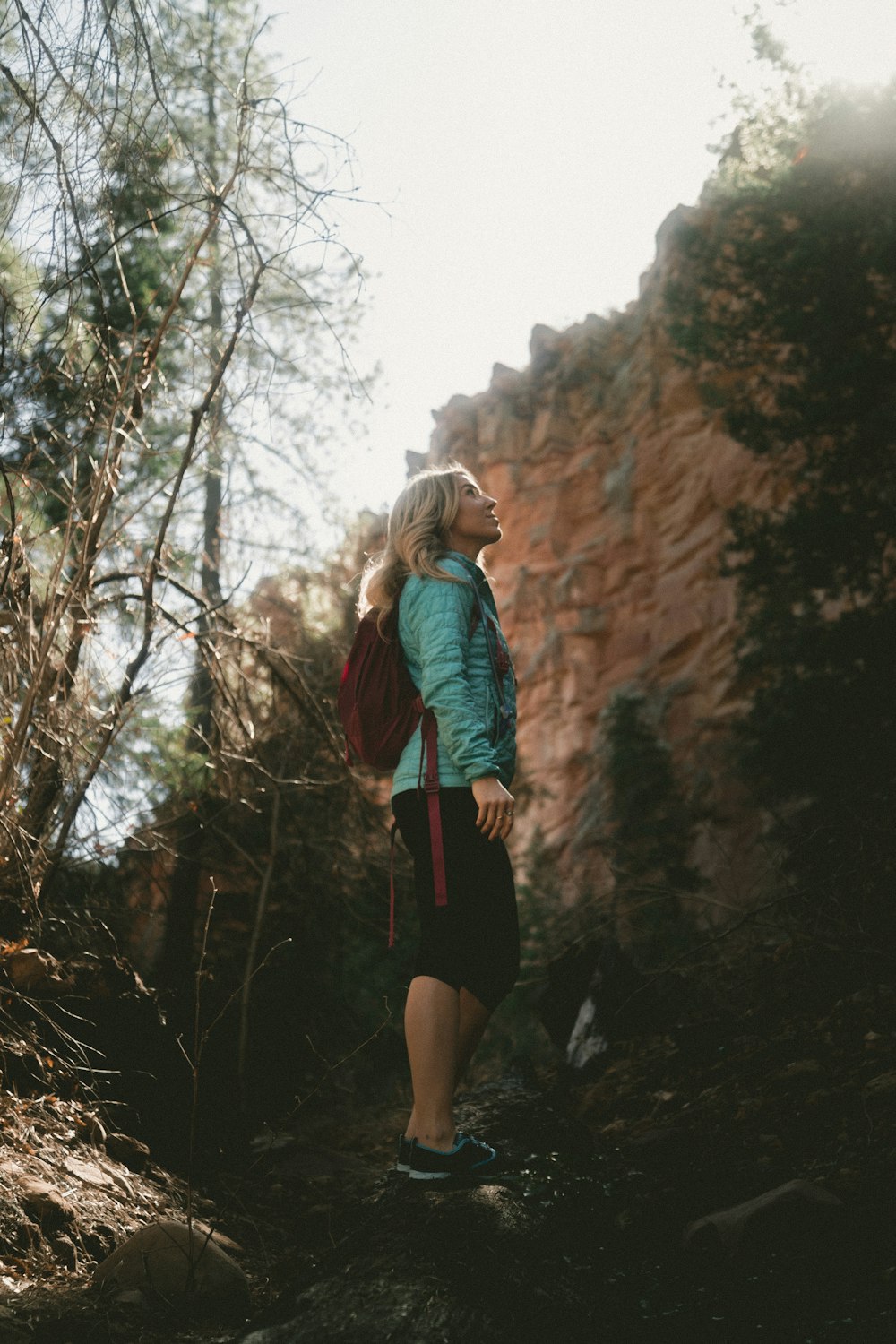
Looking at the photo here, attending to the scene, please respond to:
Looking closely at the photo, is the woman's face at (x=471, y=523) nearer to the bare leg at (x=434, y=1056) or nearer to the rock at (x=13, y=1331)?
the bare leg at (x=434, y=1056)

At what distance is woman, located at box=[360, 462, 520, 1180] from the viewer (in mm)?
2594

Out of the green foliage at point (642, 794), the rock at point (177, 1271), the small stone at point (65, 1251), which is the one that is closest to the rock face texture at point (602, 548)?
the green foliage at point (642, 794)

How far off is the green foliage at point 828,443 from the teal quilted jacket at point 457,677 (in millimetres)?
5754

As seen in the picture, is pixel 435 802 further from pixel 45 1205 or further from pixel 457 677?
pixel 45 1205

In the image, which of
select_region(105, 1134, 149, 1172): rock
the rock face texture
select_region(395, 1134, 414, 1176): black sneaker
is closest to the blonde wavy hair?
select_region(395, 1134, 414, 1176): black sneaker

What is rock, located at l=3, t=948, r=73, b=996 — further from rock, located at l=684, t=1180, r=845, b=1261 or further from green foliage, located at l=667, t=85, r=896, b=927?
green foliage, located at l=667, t=85, r=896, b=927

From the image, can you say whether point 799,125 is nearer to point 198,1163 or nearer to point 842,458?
point 842,458

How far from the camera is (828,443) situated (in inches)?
449

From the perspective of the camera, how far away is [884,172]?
32.2ft

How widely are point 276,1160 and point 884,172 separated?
9690 millimetres

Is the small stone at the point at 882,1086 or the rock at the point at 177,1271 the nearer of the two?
the rock at the point at 177,1271

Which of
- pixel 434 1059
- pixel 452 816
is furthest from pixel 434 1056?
pixel 452 816

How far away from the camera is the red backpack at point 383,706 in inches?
113

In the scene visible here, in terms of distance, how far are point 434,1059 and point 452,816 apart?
1.94 ft
